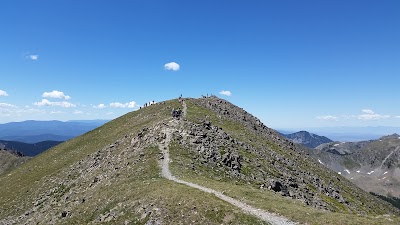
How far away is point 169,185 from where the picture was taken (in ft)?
151

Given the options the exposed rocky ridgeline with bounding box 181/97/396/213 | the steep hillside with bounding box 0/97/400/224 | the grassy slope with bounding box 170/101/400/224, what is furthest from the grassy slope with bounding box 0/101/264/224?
the exposed rocky ridgeline with bounding box 181/97/396/213

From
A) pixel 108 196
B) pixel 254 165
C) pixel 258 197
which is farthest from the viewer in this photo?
pixel 254 165

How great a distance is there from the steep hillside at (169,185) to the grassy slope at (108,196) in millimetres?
123

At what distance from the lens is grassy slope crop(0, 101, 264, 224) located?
37.3 metres

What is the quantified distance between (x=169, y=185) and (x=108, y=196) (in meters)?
10.8

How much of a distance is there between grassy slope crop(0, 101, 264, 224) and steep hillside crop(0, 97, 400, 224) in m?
0.12

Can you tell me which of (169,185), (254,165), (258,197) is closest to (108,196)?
(169,185)

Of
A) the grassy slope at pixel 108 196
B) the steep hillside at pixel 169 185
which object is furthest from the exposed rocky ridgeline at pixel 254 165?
the grassy slope at pixel 108 196

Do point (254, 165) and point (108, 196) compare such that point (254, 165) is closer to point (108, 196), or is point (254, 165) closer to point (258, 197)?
point (258, 197)

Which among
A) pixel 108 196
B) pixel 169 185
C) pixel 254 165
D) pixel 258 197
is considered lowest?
pixel 108 196

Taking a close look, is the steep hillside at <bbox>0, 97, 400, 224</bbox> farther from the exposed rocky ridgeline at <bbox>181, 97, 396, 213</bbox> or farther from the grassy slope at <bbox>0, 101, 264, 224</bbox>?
the exposed rocky ridgeline at <bbox>181, 97, 396, 213</bbox>

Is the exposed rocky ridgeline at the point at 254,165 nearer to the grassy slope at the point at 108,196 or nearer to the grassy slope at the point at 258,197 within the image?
the grassy slope at the point at 258,197

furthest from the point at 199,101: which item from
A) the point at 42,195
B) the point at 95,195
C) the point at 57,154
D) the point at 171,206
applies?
the point at 171,206

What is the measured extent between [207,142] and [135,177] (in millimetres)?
22552
